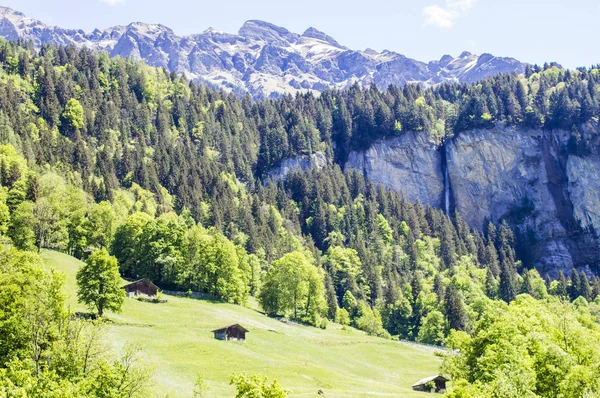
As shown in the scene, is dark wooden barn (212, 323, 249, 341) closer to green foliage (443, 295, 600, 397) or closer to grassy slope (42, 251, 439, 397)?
grassy slope (42, 251, 439, 397)

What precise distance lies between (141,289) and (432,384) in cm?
5183

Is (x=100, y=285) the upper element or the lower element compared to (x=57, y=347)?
upper

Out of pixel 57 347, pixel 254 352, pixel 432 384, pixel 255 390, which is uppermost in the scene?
pixel 255 390

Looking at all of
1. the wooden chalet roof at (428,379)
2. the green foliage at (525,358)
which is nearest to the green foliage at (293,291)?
the wooden chalet roof at (428,379)

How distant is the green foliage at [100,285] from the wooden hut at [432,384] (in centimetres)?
4159

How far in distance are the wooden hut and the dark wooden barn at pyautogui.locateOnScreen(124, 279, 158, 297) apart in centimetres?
4797

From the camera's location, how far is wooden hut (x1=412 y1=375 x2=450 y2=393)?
77.6 metres

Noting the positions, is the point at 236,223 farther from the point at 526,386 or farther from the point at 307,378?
the point at 526,386

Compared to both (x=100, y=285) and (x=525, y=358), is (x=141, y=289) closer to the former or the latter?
(x=100, y=285)

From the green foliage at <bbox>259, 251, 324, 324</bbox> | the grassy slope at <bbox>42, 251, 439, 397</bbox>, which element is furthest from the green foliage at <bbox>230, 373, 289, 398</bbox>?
the green foliage at <bbox>259, 251, 324, 324</bbox>

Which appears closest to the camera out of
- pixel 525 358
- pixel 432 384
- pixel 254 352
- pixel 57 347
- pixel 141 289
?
pixel 57 347

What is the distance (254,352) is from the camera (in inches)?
3088

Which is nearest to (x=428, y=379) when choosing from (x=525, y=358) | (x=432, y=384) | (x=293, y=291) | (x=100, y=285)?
(x=432, y=384)

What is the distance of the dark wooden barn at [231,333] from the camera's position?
8225 centimetres
